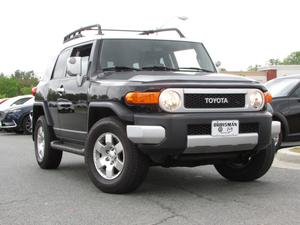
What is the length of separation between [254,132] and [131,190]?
149 centimetres

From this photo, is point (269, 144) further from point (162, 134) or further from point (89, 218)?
point (89, 218)

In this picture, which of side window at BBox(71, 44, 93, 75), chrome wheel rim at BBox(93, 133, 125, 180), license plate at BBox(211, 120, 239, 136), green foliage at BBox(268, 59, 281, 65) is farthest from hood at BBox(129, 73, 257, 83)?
green foliage at BBox(268, 59, 281, 65)

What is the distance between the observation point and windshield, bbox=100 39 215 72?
665 cm

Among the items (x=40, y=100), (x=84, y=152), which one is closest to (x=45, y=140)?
(x=40, y=100)

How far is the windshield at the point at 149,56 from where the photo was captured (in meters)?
6.65

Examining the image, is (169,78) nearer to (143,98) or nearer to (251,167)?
(143,98)

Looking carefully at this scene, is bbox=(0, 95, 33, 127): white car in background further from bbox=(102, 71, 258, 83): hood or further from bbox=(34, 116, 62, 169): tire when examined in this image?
bbox=(102, 71, 258, 83): hood

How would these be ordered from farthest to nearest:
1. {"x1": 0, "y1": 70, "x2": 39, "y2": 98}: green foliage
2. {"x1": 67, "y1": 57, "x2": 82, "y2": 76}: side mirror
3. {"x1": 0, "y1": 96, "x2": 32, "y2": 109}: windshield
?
{"x1": 0, "y1": 70, "x2": 39, "y2": 98}: green foliage < {"x1": 0, "y1": 96, "x2": 32, "y2": 109}: windshield < {"x1": 67, "y1": 57, "x2": 82, "y2": 76}: side mirror

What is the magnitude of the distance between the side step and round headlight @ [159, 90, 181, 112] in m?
1.51

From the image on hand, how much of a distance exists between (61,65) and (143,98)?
2878 mm

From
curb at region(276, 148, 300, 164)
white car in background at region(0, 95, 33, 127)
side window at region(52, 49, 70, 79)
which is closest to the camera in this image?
side window at region(52, 49, 70, 79)

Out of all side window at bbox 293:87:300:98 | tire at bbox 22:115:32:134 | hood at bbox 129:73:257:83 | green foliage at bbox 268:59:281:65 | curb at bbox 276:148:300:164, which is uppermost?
hood at bbox 129:73:257:83

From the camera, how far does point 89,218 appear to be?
4789 millimetres

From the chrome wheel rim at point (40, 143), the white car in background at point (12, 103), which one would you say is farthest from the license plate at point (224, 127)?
the white car in background at point (12, 103)
